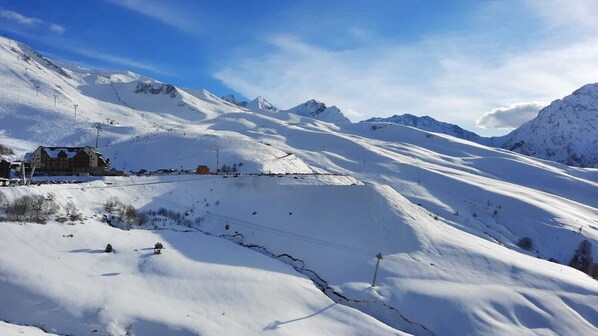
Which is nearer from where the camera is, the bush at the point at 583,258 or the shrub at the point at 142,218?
the shrub at the point at 142,218

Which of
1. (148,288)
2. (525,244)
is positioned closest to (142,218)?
(148,288)

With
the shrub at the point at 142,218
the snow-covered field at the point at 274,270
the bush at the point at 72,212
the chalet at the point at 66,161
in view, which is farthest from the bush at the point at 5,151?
the shrub at the point at 142,218

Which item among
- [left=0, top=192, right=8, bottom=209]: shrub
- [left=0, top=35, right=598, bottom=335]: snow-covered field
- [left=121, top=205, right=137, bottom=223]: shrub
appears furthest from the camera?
[left=121, top=205, right=137, bottom=223]: shrub

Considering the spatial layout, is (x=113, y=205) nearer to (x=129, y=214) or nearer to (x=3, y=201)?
(x=129, y=214)

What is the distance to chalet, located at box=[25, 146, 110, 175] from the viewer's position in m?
50.5

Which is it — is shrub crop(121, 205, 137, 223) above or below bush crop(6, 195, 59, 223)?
below

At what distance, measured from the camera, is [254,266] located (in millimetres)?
32312

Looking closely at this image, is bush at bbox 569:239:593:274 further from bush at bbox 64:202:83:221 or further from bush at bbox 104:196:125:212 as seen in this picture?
bush at bbox 64:202:83:221

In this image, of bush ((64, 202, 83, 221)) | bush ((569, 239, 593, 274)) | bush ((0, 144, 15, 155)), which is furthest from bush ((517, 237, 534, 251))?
bush ((0, 144, 15, 155))

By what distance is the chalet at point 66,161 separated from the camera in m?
50.5

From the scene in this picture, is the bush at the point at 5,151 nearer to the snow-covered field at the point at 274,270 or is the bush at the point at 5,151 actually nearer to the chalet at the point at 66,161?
the snow-covered field at the point at 274,270

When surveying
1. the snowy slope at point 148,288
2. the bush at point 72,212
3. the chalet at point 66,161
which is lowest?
the snowy slope at point 148,288

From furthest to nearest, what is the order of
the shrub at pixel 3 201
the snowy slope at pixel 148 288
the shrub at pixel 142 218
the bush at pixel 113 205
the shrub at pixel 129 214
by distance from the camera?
the bush at pixel 113 205 → the shrub at pixel 142 218 → the shrub at pixel 129 214 → the shrub at pixel 3 201 → the snowy slope at pixel 148 288

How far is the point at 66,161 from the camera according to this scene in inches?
2058
